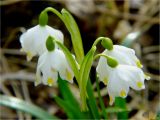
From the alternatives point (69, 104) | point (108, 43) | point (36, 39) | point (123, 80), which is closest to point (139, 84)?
point (123, 80)

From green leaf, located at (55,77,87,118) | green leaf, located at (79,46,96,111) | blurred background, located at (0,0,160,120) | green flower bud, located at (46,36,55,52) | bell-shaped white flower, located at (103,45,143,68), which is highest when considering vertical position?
green flower bud, located at (46,36,55,52)

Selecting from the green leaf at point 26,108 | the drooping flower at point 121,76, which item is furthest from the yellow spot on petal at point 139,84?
the green leaf at point 26,108

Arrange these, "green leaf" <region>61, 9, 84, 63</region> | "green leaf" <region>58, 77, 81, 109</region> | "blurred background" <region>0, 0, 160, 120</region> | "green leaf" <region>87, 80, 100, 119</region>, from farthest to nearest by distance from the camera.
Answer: "blurred background" <region>0, 0, 160, 120</region>
"green leaf" <region>58, 77, 81, 109</region>
"green leaf" <region>87, 80, 100, 119</region>
"green leaf" <region>61, 9, 84, 63</region>

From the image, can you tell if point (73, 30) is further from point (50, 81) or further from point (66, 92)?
point (66, 92)

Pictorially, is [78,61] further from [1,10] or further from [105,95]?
[1,10]

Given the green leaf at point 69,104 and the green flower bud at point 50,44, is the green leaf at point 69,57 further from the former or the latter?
the green leaf at point 69,104

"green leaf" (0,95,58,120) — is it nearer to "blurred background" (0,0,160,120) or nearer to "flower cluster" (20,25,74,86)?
"blurred background" (0,0,160,120)

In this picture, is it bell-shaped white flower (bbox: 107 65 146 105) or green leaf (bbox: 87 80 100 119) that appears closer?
bell-shaped white flower (bbox: 107 65 146 105)

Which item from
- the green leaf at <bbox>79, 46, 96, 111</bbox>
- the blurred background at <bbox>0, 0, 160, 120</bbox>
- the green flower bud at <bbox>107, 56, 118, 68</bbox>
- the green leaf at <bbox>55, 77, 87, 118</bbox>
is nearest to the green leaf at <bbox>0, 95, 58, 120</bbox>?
the green leaf at <bbox>55, 77, 87, 118</bbox>
